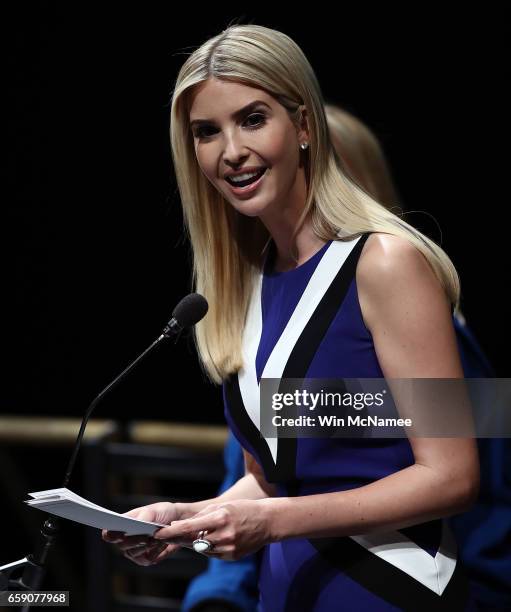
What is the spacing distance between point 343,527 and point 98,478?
1.52 metres

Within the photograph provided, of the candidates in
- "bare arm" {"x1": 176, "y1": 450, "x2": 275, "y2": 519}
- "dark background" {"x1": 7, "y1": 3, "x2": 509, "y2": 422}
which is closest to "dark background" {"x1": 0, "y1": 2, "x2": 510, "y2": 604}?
"dark background" {"x1": 7, "y1": 3, "x2": 509, "y2": 422}

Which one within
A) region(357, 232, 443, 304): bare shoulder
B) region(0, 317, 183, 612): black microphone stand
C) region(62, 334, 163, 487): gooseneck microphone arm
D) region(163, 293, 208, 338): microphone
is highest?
region(357, 232, 443, 304): bare shoulder

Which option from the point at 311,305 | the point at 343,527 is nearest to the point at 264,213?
the point at 311,305

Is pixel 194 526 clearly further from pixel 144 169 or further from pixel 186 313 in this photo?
pixel 144 169

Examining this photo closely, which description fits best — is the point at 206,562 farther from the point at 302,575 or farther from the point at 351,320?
the point at 351,320

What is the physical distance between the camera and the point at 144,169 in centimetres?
314

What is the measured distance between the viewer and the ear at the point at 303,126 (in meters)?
1.45

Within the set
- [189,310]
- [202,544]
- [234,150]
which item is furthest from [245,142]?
[202,544]

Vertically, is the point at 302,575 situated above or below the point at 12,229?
below

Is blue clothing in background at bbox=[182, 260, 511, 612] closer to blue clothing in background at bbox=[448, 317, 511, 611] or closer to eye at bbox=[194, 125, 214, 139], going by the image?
blue clothing in background at bbox=[448, 317, 511, 611]

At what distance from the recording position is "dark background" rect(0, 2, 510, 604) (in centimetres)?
272

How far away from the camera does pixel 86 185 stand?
3256 millimetres

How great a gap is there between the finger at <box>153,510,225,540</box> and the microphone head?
27 centimetres

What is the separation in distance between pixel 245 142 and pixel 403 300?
0.32m
